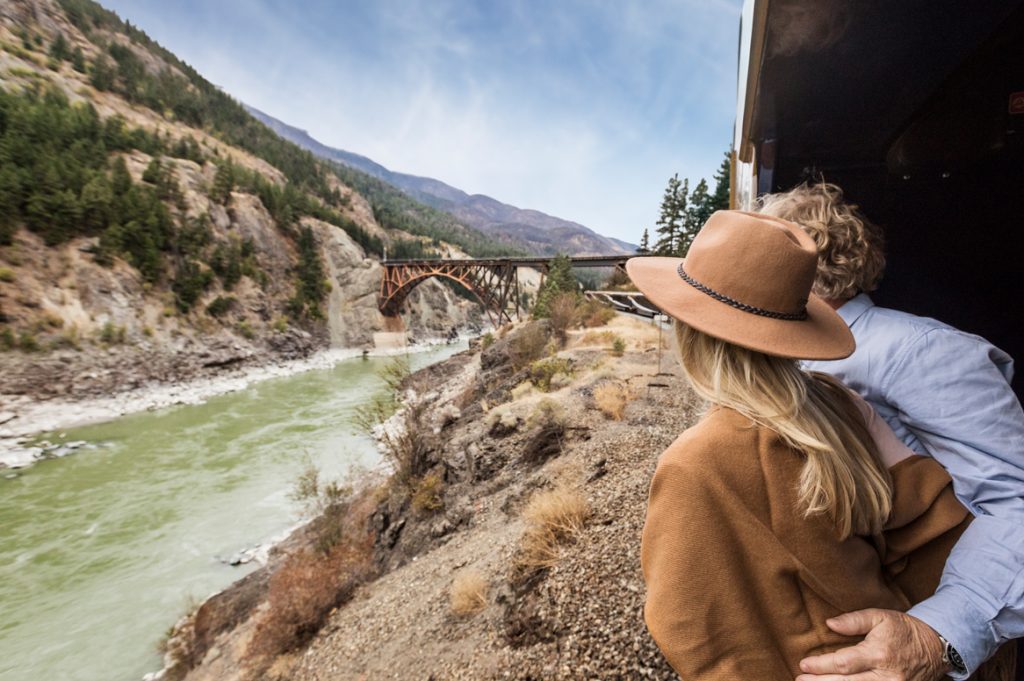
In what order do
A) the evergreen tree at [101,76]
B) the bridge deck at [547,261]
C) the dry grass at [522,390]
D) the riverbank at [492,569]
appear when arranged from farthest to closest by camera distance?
the evergreen tree at [101,76]
the bridge deck at [547,261]
the dry grass at [522,390]
the riverbank at [492,569]

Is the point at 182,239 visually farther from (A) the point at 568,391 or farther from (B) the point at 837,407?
(B) the point at 837,407

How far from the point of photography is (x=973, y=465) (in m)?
1.07

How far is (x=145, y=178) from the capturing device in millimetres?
29172

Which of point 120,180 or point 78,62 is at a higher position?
point 78,62

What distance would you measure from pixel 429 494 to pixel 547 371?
18.3 ft

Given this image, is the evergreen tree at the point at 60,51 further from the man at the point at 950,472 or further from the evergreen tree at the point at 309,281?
the man at the point at 950,472

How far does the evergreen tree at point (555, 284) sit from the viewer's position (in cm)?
2295

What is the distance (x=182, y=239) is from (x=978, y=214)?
34.8 m

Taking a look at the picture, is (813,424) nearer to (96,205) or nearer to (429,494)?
(429,494)

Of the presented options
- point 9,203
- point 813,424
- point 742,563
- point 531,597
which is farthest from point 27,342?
point 813,424

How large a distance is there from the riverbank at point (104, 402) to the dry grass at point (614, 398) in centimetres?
1646

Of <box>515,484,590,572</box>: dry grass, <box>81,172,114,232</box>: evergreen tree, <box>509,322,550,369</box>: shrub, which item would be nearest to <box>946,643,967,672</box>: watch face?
<box>515,484,590,572</box>: dry grass

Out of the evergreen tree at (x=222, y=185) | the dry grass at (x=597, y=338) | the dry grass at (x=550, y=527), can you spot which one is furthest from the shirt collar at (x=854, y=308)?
the evergreen tree at (x=222, y=185)

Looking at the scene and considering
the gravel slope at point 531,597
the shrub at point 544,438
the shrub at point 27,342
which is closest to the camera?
the gravel slope at point 531,597
